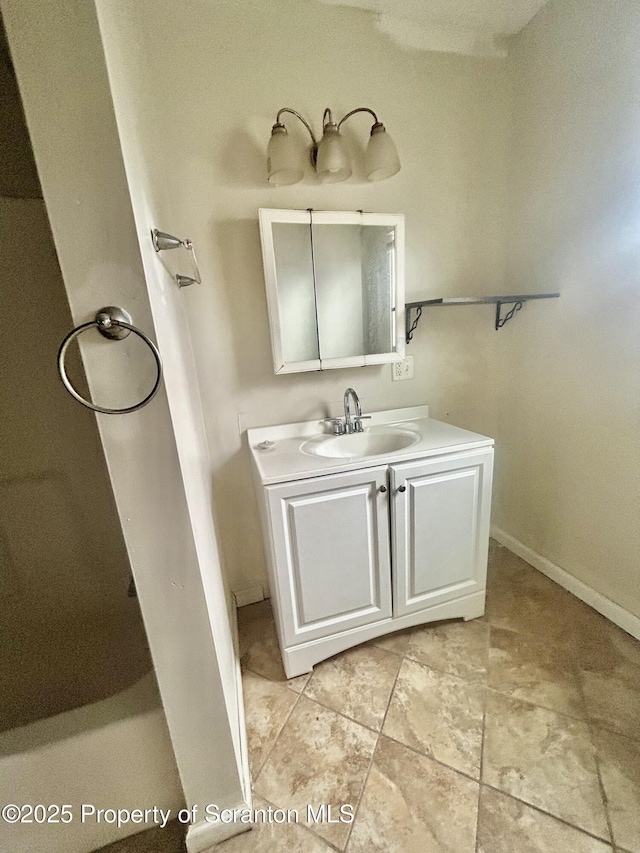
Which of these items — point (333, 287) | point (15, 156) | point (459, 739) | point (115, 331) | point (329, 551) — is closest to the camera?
point (115, 331)

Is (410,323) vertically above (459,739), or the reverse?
(410,323)

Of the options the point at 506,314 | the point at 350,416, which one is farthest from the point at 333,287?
the point at 506,314

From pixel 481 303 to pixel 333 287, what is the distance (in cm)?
65

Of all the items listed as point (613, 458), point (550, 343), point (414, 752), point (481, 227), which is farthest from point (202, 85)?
point (414, 752)

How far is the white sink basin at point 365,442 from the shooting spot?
1360 mm

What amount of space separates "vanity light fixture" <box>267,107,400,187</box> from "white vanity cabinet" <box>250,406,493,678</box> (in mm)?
975

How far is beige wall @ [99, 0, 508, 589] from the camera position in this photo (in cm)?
115

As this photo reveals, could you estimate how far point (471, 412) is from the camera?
1.73 m

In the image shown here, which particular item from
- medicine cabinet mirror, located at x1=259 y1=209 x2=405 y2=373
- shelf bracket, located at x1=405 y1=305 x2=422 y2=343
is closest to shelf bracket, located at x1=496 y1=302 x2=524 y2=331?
shelf bracket, located at x1=405 y1=305 x2=422 y2=343

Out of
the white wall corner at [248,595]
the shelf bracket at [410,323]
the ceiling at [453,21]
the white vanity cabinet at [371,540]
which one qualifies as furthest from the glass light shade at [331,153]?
the white wall corner at [248,595]

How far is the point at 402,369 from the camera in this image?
61.7 inches

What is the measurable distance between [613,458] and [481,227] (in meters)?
1.11

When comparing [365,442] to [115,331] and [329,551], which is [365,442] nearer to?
[329,551]

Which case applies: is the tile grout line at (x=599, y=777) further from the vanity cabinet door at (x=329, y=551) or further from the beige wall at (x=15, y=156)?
the beige wall at (x=15, y=156)
